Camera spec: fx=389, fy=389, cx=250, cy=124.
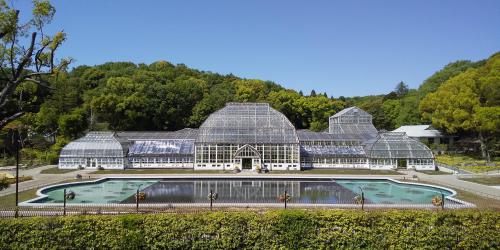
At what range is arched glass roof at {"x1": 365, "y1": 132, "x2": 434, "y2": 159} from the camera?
5394 centimetres

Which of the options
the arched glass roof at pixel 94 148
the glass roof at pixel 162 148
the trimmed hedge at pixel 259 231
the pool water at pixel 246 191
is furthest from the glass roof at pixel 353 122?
the trimmed hedge at pixel 259 231

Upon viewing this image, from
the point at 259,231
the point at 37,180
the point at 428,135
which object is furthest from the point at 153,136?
the point at 428,135

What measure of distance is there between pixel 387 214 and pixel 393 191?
2183 cm

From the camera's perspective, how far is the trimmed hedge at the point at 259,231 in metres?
16.6

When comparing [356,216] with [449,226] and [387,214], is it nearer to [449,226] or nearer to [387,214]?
[387,214]

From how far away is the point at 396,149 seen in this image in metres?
54.5

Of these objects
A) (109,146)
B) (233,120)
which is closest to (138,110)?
(109,146)

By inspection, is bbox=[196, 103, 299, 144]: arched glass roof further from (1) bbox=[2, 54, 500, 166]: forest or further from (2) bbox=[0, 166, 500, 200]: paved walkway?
(1) bbox=[2, 54, 500, 166]: forest

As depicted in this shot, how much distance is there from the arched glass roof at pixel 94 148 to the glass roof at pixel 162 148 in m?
2.11

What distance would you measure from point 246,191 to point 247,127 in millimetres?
20803

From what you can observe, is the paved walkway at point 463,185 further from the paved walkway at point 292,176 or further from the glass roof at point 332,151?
the glass roof at point 332,151

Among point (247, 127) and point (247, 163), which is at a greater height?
point (247, 127)

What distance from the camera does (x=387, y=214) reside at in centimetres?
1714

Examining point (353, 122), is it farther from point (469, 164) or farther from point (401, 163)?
point (469, 164)
